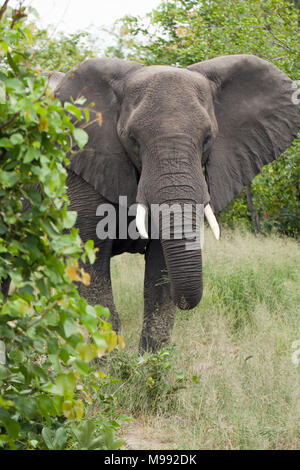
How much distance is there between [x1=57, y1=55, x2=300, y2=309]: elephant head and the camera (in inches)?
171

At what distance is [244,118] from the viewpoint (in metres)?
5.42

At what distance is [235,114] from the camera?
Answer: 5.35 metres

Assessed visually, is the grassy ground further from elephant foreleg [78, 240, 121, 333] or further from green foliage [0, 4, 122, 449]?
green foliage [0, 4, 122, 449]

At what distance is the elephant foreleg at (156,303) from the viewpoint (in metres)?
5.04

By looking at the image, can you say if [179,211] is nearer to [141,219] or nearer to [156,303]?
[141,219]

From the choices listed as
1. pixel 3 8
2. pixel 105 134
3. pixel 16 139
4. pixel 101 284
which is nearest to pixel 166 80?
pixel 105 134

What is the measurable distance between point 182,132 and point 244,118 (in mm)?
1155

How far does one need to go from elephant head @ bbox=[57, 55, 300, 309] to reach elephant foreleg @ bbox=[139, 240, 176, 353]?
0.60 meters

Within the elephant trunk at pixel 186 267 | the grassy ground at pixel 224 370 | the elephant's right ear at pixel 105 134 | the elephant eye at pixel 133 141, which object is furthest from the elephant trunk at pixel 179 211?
the elephant's right ear at pixel 105 134

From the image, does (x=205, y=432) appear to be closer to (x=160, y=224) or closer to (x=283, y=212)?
(x=160, y=224)

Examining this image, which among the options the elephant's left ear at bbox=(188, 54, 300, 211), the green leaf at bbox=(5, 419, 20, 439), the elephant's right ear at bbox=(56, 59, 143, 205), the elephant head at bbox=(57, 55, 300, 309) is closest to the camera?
the green leaf at bbox=(5, 419, 20, 439)

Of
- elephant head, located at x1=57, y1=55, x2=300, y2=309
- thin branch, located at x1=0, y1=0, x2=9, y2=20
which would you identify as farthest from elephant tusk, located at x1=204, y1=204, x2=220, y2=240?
thin branch, located at x1=0, y1=0, x2=9, y2=20

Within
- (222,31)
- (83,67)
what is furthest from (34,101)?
(222,31)
